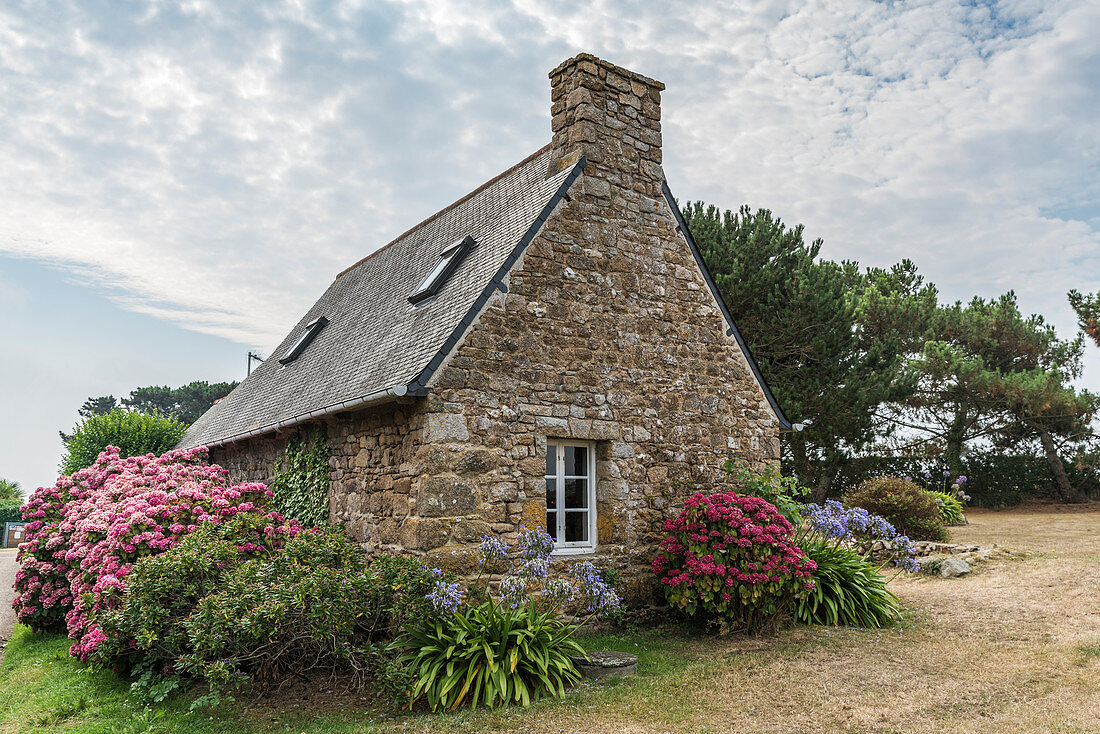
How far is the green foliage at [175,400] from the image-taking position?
47688 millimetres

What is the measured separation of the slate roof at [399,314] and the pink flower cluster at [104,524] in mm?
986

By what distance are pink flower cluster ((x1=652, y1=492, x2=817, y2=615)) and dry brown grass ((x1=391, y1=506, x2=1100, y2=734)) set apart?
539 mm

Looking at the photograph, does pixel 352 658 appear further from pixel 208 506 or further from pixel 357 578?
pixel 208 506

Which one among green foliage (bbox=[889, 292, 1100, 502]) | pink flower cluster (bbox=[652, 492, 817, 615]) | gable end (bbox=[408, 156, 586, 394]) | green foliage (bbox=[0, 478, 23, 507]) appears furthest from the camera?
green foliage (bbox=[0, 478, 23, 507])

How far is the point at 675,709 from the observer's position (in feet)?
20.0

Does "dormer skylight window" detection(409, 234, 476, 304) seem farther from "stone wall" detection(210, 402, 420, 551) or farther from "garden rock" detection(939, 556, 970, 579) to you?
"garden rock" detection(939, 556, 970, 579)

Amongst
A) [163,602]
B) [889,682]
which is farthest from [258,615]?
[889,682]

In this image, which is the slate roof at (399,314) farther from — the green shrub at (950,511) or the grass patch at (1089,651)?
the green shrub at (950,511)

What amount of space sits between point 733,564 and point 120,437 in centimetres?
1661

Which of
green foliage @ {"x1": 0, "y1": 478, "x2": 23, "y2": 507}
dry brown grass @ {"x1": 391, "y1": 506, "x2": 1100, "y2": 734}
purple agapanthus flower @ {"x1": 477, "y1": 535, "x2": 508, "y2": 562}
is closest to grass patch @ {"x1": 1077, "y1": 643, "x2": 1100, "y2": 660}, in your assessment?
dry brown grass @ {"x1": 391, "y1": 506, "x2": 1100, "y2": 734}

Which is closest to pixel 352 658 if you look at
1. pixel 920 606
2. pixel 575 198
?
pixel 575 198

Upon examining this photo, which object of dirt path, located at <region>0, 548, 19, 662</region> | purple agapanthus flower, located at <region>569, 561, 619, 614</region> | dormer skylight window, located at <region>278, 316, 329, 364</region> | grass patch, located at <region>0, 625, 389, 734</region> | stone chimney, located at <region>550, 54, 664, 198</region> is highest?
stone chimney, located at <region>550, 54, 664, 198</region>

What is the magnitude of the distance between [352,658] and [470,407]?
253 centimetres

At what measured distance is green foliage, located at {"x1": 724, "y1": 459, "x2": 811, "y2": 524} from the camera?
9398 mm
